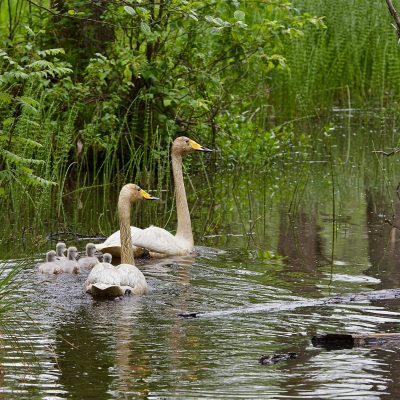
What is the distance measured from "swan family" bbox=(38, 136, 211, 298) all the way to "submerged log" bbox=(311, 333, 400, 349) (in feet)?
7.32

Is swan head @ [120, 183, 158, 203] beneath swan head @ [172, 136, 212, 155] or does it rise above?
beneath

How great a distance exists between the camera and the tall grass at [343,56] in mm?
20297

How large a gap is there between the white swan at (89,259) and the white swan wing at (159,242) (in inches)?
25.1

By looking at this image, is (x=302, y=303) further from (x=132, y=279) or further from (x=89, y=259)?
(x=89, y=259)

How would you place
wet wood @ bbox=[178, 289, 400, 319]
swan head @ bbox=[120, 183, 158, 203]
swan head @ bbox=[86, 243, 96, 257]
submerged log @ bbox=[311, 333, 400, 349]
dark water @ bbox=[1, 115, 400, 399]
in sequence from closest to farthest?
dark water @ bbox=[1, 115, 400, 399]
submerged log @ bbox=[311, 333, 400, 349]
wet wood @ bbox=[178, 289, 400, 319]
swan head @ bbox=[120, 183, 158, 203]
swan head @ bbox=[86, 243, 96, 257]

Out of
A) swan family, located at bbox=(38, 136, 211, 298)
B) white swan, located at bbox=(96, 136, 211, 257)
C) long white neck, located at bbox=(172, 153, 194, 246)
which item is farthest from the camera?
long white neck, located at bbox=(172, 153, 194, 246)

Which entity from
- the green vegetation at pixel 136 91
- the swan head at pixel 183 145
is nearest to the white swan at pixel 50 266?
the green vegetation at pixel 136 91

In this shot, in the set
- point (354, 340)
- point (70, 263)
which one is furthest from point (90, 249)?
point (354, 340)

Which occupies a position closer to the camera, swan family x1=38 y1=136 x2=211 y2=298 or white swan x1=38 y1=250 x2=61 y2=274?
swan family x1=38 y1=136 x2=211 y2=298

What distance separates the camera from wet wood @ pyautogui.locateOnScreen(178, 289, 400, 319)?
8742 mm

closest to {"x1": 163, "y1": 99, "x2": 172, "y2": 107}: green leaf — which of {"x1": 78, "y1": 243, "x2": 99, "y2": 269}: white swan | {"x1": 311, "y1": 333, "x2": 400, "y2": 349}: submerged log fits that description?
{"x1": 78, "y1": 243, "x2": 99, "y2": 269}: white swan

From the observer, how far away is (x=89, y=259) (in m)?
10.8

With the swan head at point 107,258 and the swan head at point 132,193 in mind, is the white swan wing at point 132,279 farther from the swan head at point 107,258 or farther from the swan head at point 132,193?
the swan head at point 132,193

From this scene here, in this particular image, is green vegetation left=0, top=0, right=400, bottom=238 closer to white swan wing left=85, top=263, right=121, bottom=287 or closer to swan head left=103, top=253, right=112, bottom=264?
swan head left=103, top=253, right=112, bottom=264
